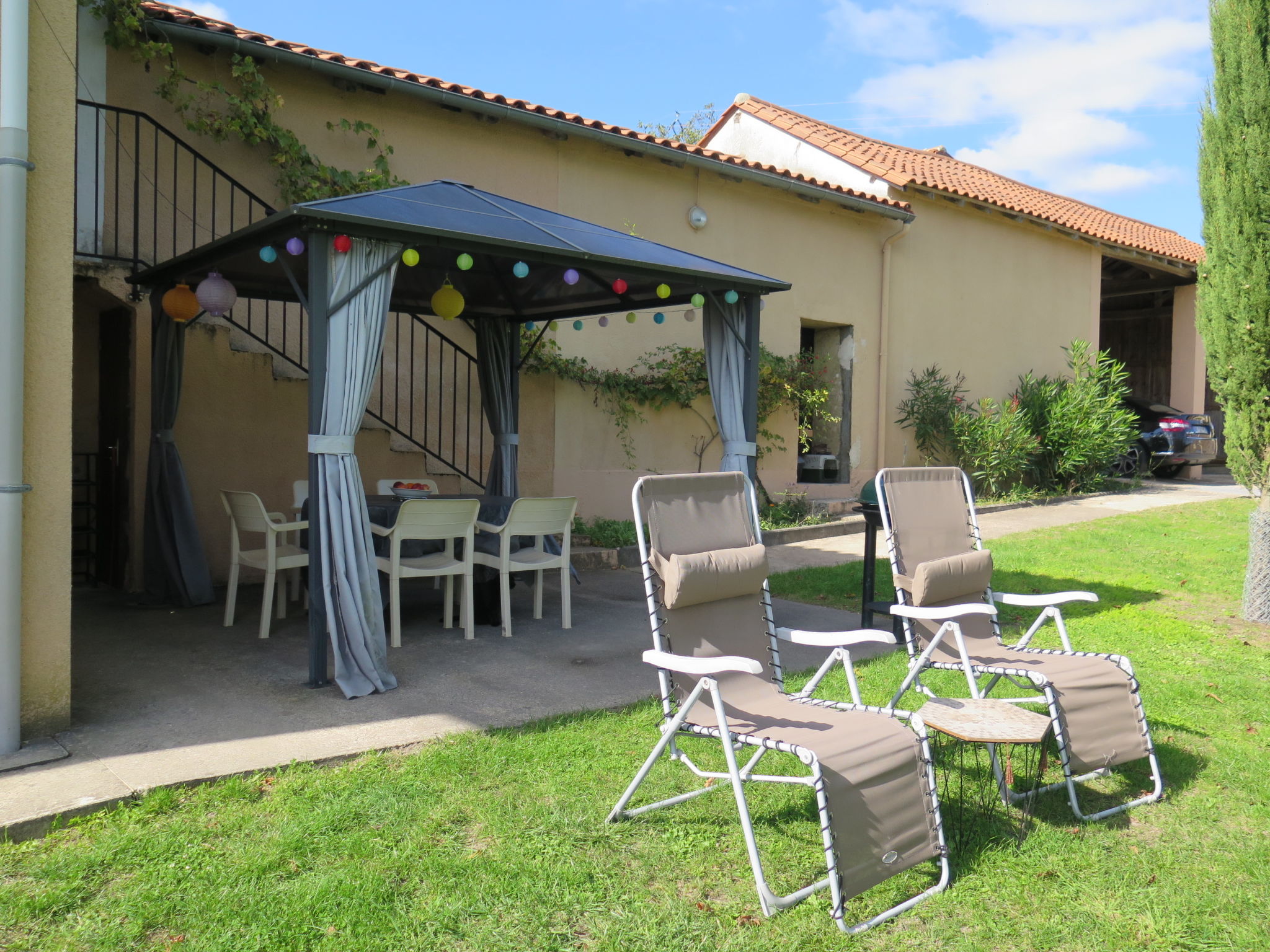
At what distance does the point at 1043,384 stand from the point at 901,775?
38.8ft

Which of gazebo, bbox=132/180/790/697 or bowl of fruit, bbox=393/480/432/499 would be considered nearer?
gazebo, bbox=132/180/790/697

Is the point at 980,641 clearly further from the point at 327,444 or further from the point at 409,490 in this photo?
the point at 409,490

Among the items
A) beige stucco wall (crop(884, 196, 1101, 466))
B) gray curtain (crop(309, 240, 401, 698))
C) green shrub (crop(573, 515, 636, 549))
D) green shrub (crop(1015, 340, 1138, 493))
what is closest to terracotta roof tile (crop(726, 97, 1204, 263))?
beige stucco wall (crop(884, 196, 1101, 466))

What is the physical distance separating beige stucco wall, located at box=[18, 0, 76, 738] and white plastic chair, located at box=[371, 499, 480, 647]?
179 centimetres

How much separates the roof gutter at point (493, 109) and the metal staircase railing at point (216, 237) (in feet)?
2.45

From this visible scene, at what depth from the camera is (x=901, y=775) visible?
2.76m

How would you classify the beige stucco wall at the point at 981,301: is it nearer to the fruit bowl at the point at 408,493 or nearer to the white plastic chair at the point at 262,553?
the fruit bowl at the point at 408,493

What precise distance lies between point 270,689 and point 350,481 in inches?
40.8

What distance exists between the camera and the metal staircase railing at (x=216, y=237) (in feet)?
22.2

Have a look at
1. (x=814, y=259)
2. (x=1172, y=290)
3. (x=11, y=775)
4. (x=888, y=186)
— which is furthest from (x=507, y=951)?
(x=1172, y=290)

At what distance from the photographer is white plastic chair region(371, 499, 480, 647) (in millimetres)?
5336

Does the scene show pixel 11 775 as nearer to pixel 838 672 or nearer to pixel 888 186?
pixel 838 672

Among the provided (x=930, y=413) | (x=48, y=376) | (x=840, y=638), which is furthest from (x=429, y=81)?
(x=930, y=413)

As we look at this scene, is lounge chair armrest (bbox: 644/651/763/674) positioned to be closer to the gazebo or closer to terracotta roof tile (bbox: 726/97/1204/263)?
the gazebo
